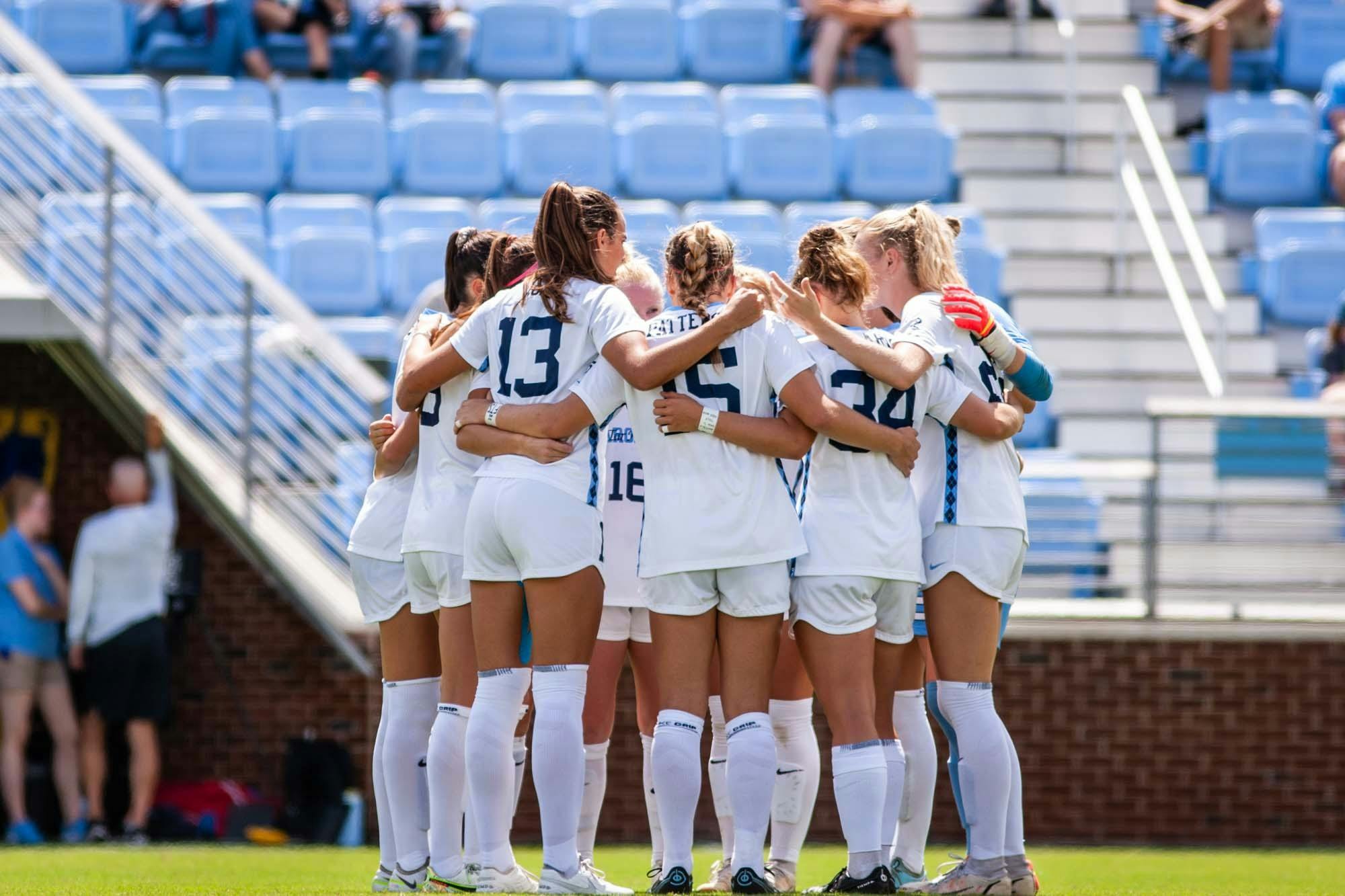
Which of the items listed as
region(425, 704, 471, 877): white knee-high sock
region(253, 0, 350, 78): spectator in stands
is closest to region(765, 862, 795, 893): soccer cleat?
region(425, 704, 471, 877): white knee-high sock

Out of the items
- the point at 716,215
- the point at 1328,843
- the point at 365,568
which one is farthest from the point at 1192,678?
the point at 365,568

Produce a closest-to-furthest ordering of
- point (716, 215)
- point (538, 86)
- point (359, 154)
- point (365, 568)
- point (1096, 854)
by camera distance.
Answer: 1. point (365, 568)
2. point (1096, 854)
3. point (716, 215)
4. point (359, 154)
5. point (538, 86)

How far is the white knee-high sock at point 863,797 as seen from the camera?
15.7ft

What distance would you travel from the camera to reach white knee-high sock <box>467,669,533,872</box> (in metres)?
4.88

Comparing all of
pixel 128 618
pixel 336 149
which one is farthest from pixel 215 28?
pixel 128 618

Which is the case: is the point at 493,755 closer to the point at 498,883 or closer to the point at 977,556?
the point at 498,883

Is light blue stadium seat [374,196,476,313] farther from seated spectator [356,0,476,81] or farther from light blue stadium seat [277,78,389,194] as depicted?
seated spectator [356,0,476,81]

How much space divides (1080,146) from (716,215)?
2960mm

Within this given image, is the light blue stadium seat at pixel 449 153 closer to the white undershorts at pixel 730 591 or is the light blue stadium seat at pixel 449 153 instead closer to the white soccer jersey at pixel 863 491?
the white soccer jersey at pixel 863 491

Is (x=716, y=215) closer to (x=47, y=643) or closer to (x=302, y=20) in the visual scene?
(x=302, y=20)

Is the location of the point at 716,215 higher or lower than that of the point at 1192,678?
higher

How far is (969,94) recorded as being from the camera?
12.7m

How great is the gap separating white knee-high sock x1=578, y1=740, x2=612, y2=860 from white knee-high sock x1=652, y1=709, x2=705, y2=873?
80 centimetres

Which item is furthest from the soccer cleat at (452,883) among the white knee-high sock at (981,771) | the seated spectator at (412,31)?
the seated spectator at (412,31)
